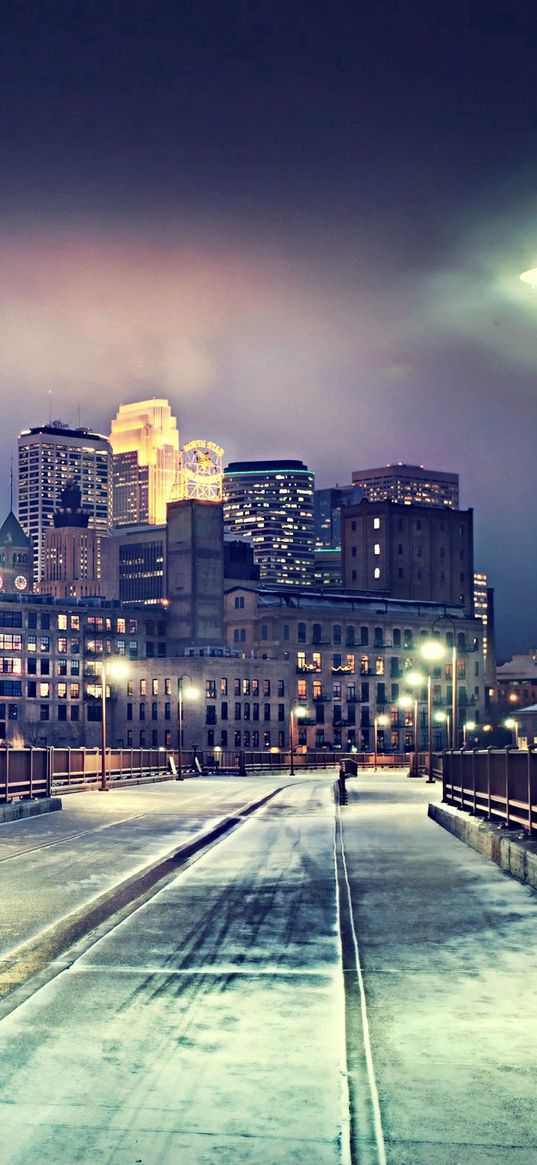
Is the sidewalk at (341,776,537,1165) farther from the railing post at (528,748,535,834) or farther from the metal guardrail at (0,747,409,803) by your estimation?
the metal guardrail at (0,747,409,803)

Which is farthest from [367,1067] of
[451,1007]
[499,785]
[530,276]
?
[499,785]

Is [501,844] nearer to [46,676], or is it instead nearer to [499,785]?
[499,785]

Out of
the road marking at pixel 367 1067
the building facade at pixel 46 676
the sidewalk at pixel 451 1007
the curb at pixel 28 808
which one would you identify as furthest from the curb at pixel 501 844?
the building facade at pixel 46 676

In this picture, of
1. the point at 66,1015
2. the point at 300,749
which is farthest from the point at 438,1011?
the point at 300,749

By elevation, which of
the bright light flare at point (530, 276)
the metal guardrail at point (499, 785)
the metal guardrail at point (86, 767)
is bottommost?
the metal guardrail at point (86, 767)

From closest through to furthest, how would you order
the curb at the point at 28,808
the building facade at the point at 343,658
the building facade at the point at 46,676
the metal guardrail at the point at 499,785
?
the metal guardrail at the point at 499,785 → the curb at the point at 28,808 → the building facade at the point at 343,658 → the building facade at the point at 46,676

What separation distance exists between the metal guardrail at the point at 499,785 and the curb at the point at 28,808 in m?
12.6

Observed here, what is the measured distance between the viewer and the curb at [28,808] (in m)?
37.5

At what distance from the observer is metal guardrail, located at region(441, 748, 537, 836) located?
76.5 feet

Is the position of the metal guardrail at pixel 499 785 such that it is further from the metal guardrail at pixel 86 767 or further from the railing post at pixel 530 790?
the metal guardrail at pixel 86 767

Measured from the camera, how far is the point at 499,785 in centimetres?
2766

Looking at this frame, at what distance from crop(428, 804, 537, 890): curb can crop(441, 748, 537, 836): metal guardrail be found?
309mm

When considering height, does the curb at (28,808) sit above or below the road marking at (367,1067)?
below

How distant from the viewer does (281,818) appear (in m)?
42.1
